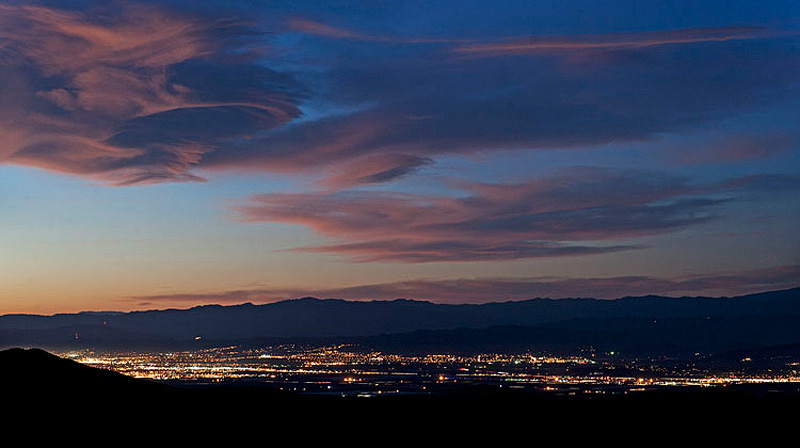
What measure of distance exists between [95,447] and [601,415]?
4305cm

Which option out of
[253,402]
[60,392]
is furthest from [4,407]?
[253,402]

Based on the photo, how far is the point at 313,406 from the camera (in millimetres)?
80688

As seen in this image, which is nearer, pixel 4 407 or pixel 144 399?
pixel 4 407

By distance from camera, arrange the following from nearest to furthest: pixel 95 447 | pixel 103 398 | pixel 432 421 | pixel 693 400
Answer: pixel 95 447 → pixel 432 421 → pixel 103 398 → pixel 693 400

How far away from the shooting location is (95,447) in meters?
56.3

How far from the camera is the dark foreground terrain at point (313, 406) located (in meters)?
71.6

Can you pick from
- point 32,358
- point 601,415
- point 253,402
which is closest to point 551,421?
point 601,415

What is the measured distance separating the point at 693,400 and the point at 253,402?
41.7 metres

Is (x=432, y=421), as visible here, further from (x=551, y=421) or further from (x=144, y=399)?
(x=144, y=399)

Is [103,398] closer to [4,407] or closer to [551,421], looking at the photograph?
[4,407]

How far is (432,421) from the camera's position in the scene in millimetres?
73750

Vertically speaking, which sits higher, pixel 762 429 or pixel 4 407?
pixel 4 407

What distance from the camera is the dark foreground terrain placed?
71625mm

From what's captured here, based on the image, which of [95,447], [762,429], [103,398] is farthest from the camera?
[103,398]
